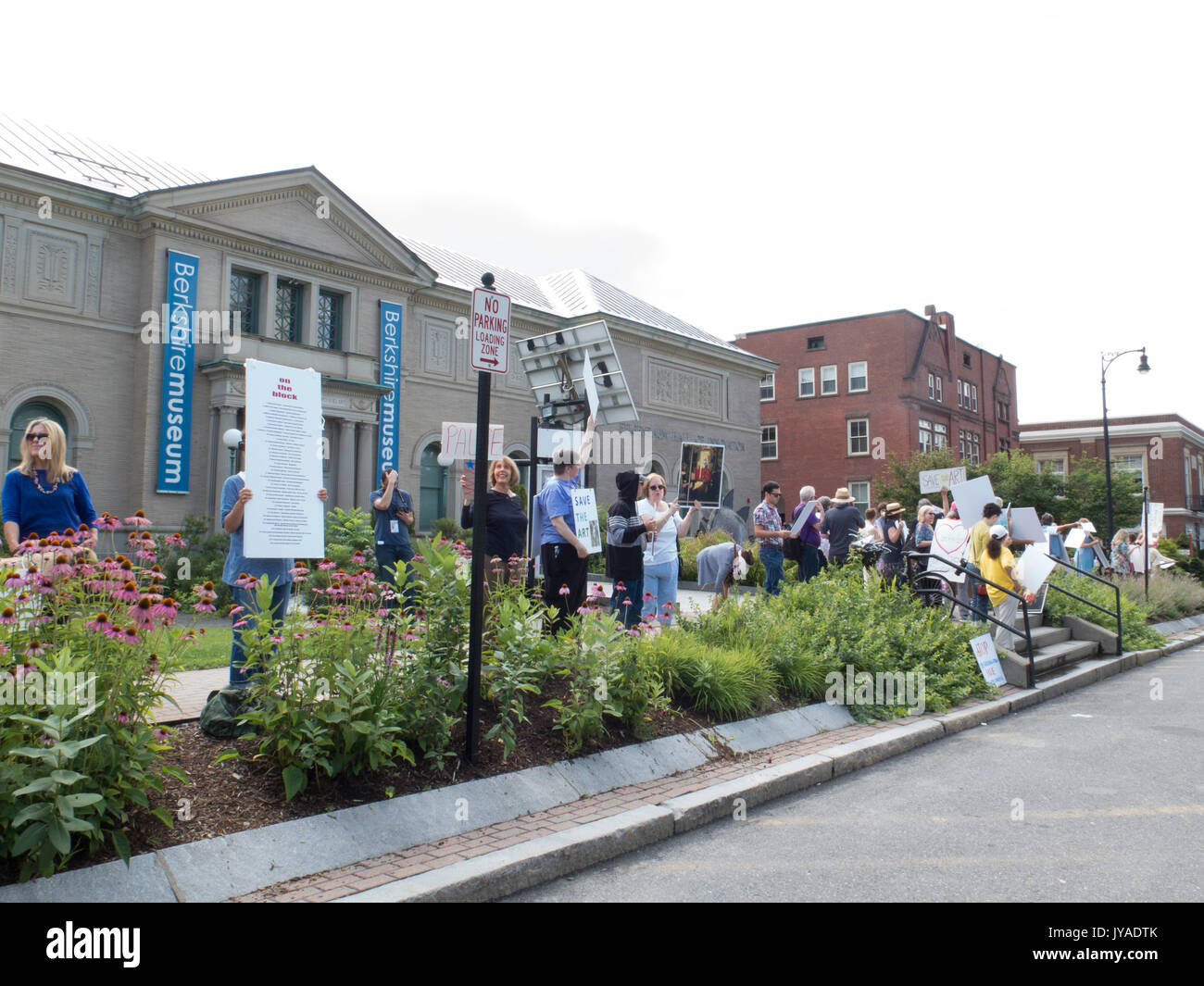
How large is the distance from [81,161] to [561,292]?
1837 centimetres

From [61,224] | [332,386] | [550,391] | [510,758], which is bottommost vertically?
[510,758]

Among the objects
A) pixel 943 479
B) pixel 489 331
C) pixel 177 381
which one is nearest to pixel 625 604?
pixel 489 331

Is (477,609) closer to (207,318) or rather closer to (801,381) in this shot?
(207,318)

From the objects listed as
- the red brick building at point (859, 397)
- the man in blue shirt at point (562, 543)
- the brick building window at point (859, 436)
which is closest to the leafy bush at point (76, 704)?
the man in blue shirt at point (562, 543)

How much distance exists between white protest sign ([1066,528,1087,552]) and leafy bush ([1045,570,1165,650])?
472 cm

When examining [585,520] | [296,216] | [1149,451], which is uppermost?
[296,216]

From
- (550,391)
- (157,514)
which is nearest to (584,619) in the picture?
(550,391)

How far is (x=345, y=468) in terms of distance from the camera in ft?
83.5

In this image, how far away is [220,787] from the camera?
13.4 ft

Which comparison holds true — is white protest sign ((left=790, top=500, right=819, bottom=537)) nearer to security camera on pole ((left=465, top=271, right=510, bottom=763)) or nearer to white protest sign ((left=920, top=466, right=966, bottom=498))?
white protest sign ((left=920, top=466, right=966, bottom=498))

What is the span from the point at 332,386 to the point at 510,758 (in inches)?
865

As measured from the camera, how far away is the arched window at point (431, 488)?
92.8 ft

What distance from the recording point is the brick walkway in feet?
11.8
